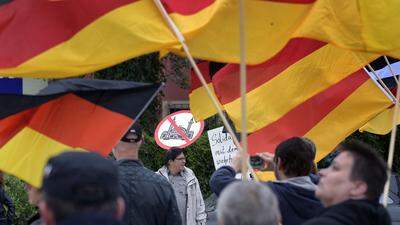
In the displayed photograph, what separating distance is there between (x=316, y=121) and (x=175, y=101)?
17681 millimetres

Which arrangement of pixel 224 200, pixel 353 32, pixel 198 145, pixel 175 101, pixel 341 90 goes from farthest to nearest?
1. pixel 175 101
2. pixel 198 145
3. pixel 341 90
4. pixel 353 32
5. pixel 224 200

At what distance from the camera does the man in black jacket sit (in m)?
3.39

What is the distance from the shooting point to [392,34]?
16.7 ft

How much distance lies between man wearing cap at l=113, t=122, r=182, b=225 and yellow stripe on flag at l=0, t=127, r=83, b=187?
0.57 metres

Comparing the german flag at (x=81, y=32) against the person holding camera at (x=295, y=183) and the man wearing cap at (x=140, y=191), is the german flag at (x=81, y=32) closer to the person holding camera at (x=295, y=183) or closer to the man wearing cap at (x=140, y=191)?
the man wearing cap at (x=140, y=191)

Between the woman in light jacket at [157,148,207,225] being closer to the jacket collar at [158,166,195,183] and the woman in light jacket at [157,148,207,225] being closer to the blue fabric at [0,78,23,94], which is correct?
the jacket collar at [158,166,195,183]

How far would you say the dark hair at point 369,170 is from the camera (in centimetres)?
346

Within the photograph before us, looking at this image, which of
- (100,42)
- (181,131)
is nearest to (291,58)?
(100,42)

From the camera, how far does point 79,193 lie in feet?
8.18

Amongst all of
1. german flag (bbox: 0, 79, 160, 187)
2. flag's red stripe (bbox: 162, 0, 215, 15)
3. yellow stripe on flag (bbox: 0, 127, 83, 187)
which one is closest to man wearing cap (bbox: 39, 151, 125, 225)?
yellow stripe on flag (bbox: 0, 127, 83, 187)

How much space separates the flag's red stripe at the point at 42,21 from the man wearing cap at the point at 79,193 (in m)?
2.05

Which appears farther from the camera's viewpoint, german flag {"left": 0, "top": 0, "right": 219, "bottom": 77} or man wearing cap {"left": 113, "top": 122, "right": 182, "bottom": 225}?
man wearing cap {"left": 113, "top": 122, "right": 182, "bottom": 225}

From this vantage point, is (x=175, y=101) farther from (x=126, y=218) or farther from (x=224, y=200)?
(x=224, y=200)

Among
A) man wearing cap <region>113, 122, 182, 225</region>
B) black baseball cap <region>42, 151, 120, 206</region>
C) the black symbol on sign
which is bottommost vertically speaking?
the black symbol on sign
